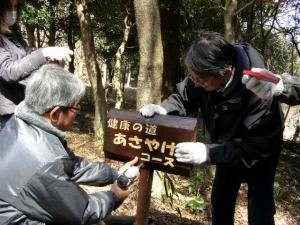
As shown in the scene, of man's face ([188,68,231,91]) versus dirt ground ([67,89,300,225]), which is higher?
man's face ([188,68,231,91])

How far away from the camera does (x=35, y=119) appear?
241 cm

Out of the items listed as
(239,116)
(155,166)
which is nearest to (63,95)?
(155,166)

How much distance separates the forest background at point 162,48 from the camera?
452 cm

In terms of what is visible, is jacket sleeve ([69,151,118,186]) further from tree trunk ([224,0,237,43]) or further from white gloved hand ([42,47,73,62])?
tree trunk ([224,0,237,43])

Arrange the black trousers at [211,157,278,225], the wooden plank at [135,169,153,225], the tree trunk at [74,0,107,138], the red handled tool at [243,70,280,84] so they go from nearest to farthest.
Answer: the red handled tool at [243,70,280,84]
the wooden plank at [135,169,153,225]
the black trousers at [211,157,278,225]
the tree trunk at [74,0,107,138]

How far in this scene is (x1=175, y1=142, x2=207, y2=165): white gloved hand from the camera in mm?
2887

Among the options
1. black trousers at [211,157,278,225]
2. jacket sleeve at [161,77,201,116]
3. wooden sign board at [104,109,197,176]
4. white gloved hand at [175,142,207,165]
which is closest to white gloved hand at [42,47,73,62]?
wooden sign board at [104,109,197,176]

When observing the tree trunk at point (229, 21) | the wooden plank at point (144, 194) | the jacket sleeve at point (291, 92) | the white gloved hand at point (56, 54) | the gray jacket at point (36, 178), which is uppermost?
the tree trunk at point (229, 21)

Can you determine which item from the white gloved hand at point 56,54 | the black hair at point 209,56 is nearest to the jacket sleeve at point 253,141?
the black hair at point 209,56

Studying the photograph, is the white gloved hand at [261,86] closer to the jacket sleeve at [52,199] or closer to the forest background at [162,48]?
the jacket sleeve at [52,199]

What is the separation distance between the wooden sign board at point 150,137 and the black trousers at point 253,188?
0.68 m

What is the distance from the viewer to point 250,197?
3.52 m

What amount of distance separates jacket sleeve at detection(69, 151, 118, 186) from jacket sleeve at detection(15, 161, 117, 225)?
627 mm

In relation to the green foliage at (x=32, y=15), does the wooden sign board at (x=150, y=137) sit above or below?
below
